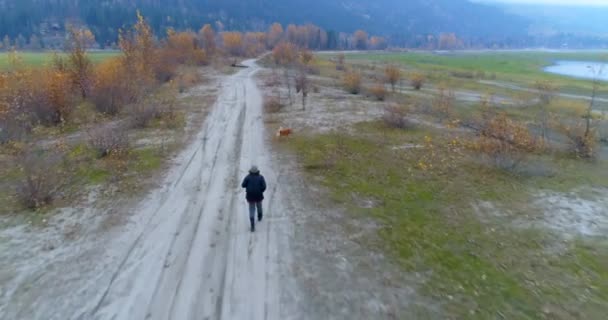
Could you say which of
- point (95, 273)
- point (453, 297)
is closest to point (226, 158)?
point (95, 273)

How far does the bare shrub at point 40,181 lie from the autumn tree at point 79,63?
14.7 meters

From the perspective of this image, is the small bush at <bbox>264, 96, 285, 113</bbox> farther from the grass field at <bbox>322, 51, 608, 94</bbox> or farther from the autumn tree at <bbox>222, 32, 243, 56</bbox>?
the autumn tree at <bbox>222, 32, 243, 56</bbox>

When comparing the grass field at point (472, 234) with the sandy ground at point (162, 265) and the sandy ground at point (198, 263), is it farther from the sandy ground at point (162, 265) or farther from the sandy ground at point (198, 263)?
the sandy ground at point (162, 265)

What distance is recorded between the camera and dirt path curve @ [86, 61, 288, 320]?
8031mm

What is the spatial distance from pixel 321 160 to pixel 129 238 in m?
10.1

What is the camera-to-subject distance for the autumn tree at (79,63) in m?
29.6

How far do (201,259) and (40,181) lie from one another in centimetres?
816

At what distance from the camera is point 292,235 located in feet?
37.1

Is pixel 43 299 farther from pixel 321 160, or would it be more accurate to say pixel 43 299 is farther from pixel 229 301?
pixel 321 160

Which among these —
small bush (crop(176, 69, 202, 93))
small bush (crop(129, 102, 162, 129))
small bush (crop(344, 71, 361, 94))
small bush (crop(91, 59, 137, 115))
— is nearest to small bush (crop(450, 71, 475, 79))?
small bush (crop(344, 71, 361, 94))

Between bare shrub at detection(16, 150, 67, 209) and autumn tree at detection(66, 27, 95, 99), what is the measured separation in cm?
1469

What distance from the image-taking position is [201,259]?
988 centimetres

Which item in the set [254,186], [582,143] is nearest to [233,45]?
[582,143]

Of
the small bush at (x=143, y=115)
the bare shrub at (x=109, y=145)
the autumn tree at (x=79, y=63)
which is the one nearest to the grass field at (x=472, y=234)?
the bare shrub at (x=109, y=145)
